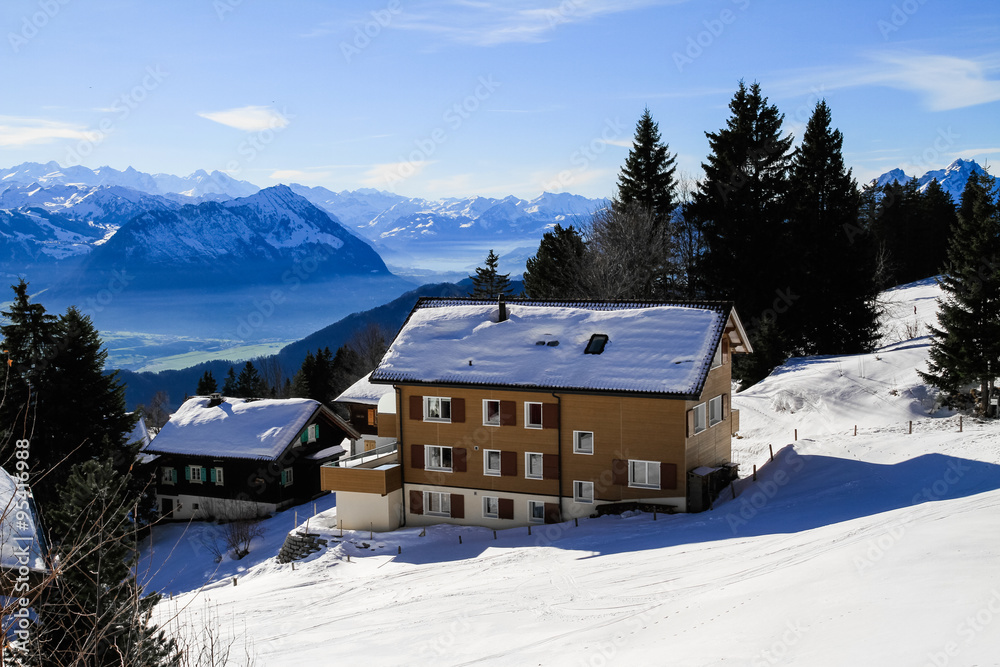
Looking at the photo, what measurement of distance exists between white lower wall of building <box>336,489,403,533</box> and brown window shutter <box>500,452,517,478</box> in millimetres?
4746

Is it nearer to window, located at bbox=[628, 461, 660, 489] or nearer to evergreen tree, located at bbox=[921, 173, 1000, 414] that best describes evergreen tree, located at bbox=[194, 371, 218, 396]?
window, located at bbox=[628, 461, 660, 489]

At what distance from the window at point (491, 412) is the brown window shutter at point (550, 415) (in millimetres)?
2019

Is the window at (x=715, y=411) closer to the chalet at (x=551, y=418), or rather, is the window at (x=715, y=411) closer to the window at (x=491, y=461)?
the chalet at (x=551, y=418)

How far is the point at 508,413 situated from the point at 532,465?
2.31 metres

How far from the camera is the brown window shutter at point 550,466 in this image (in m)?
29.3

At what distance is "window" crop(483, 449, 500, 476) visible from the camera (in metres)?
30.3

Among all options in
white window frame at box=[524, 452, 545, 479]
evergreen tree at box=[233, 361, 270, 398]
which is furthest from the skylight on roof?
evergreen tree at box=[233, 361, 270, 398]

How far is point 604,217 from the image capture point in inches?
2237

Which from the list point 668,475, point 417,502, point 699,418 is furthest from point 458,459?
point 699,418

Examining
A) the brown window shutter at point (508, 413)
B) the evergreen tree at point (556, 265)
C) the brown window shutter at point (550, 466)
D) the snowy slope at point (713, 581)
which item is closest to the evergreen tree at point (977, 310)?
the snowy slope at point (713, 581)

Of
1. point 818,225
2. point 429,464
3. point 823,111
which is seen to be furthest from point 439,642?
point 823,111

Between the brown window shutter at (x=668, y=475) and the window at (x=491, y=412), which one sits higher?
the window at (x=491, y=412)

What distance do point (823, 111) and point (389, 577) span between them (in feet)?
155

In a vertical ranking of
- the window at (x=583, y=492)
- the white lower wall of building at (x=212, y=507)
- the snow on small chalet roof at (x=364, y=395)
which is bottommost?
the white lower wall of building at (x=212, y=507)
